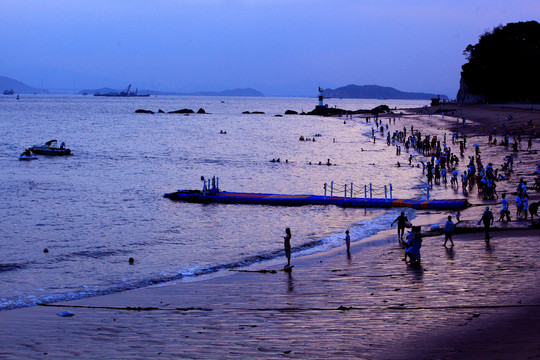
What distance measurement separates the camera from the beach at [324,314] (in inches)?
361

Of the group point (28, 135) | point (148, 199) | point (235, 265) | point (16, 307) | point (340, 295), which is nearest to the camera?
point (340, 295)

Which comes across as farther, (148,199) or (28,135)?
(28,135)

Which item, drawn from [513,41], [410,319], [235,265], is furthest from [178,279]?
[513,41]

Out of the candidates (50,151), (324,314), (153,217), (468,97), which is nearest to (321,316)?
(324,314)

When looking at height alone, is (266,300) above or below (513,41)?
below

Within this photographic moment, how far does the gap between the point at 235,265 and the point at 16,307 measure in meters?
6.77

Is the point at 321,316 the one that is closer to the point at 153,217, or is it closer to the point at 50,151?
the point at 153,217

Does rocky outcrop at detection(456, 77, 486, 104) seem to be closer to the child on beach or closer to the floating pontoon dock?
the floating pontoon dock

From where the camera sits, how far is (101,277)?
16.4 metres

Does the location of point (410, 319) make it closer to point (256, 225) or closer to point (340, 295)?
point (340, 295)

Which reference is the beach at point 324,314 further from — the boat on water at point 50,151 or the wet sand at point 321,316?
the boat on water at point 50,151

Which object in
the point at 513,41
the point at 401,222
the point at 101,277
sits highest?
the point at 513,41

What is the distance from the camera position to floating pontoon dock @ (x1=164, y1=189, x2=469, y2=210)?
1043 inches

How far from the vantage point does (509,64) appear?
313ft
